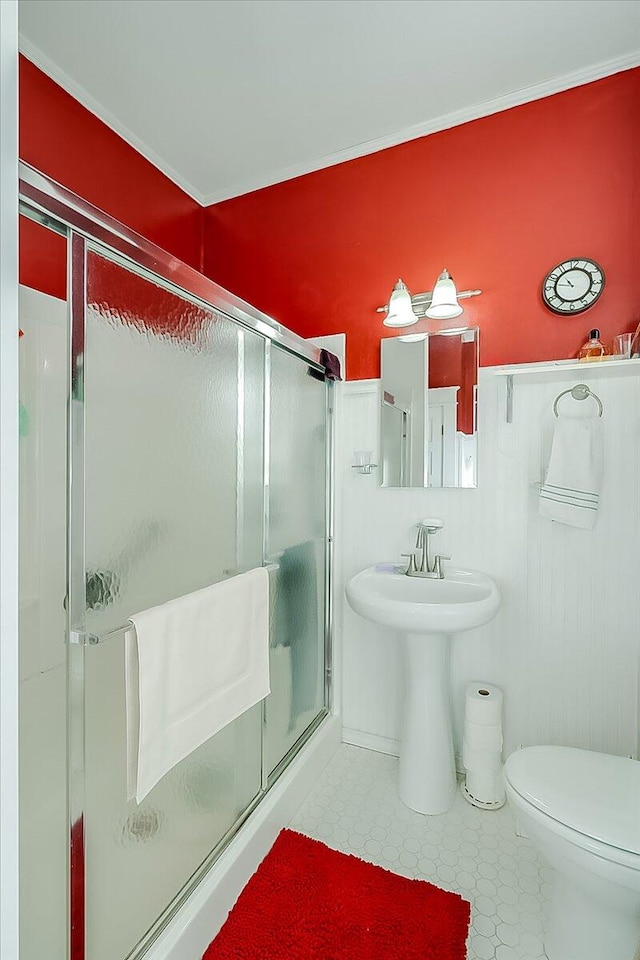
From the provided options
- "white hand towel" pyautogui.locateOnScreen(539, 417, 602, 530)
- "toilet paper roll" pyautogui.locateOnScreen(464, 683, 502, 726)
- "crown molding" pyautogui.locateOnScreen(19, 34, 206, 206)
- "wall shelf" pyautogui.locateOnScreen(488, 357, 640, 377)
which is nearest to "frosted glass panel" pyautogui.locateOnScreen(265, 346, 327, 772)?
"toilet paper roll" pyautogui.locateOnScreen(464, 683, 502, 726)

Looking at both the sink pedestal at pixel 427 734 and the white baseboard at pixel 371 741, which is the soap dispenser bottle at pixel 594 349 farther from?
the white baseboard at pixel 371 741

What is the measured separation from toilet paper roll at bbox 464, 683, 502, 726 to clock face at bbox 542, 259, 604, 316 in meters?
1.41

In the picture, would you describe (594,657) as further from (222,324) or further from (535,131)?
(535,131)

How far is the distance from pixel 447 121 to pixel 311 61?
0.59m

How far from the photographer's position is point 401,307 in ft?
6.57

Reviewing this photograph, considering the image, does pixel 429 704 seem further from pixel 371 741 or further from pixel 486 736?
pixel 371 741

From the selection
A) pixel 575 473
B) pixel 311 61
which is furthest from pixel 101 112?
pixel 575 473

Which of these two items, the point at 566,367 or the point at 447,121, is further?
the point at 447,121

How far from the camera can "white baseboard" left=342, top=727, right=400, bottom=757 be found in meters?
2.16

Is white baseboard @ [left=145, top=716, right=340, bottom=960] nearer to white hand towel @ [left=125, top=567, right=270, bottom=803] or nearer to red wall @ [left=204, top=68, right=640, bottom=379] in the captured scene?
white hand towel @ [left=125, top=567, right=270, bottom=803]

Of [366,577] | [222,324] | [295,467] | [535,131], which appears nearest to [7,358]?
A: [222,324]

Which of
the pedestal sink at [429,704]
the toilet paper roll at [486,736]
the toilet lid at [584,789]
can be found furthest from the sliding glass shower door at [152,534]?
the toilet lid at [584,789]

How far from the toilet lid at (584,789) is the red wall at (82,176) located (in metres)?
1.80

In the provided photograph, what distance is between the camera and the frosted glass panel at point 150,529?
3.36ft
